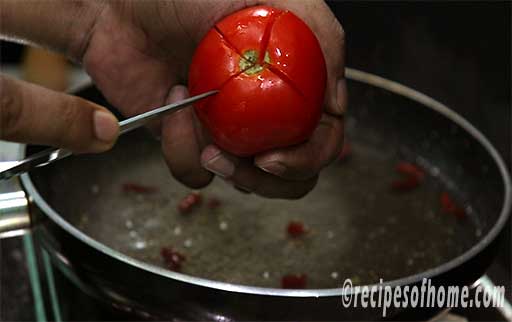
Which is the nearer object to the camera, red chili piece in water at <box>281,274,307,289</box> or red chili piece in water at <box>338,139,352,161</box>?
red chili piece in water at <box>281,274,307,289</box>

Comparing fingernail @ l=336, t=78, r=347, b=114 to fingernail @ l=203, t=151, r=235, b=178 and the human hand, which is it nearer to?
the human hand

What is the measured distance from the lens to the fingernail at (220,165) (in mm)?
841

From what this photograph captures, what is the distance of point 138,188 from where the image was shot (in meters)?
1.04

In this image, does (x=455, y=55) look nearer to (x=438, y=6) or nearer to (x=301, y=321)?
(x=438, y=6)

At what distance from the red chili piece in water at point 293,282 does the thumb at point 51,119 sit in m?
0.36

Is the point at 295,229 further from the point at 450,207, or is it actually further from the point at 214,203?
the point at 450,207

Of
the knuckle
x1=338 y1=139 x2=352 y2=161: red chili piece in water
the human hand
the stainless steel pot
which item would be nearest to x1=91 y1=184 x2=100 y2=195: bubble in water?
the stainless steel pot

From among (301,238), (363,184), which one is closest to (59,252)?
(301,238)

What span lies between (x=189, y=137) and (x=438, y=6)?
0.62m

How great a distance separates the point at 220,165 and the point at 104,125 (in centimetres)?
28

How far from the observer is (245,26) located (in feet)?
2.47

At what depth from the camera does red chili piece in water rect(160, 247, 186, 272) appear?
89cm

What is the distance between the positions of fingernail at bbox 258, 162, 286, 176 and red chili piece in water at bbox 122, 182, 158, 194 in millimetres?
296

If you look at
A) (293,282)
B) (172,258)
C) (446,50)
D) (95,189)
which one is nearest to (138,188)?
(95,189)
